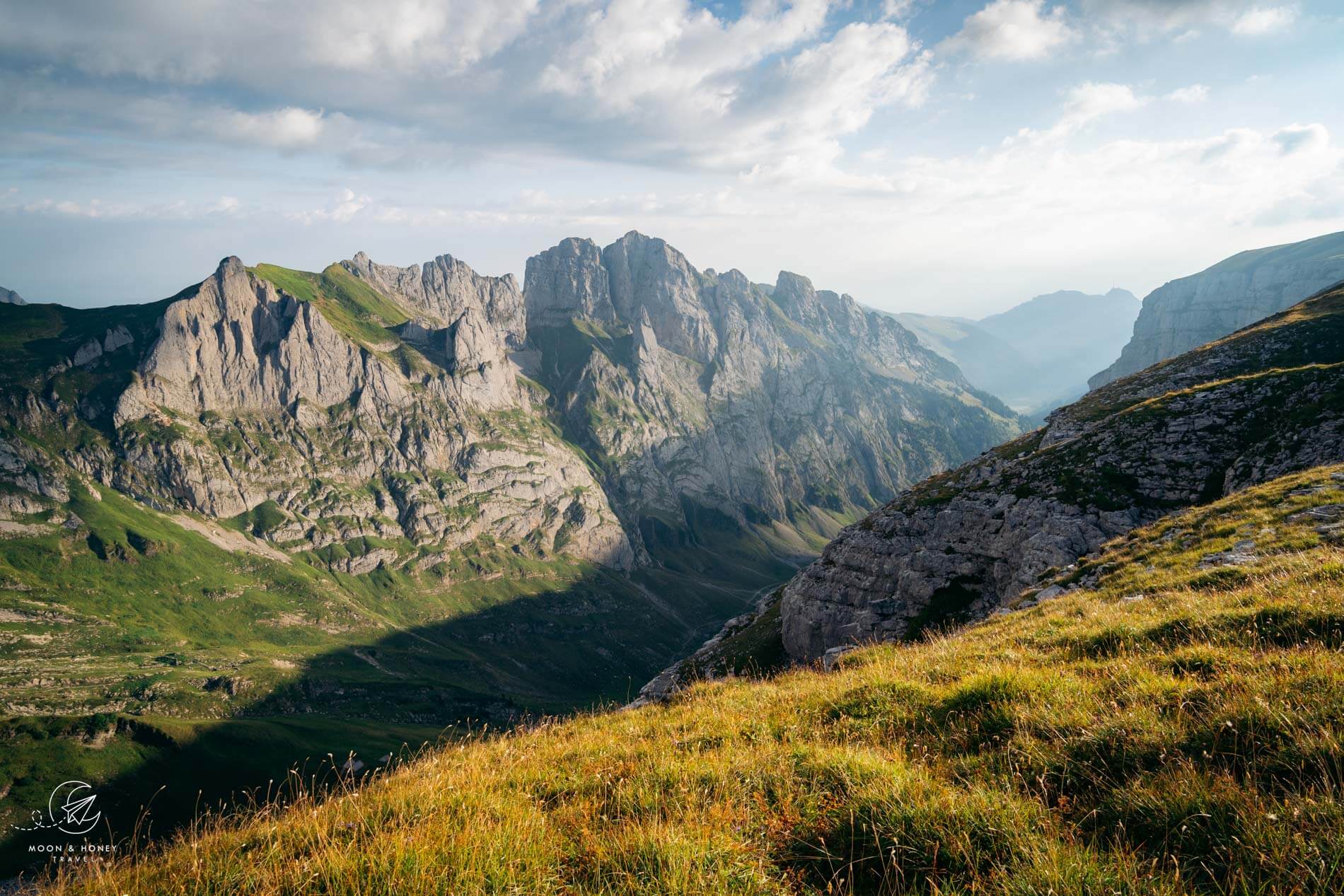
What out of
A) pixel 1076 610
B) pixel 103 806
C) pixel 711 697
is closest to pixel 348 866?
pixel 711 697

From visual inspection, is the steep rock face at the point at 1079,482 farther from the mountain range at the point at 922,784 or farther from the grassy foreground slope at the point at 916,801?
the grassy foreground slope at the point at 916,801

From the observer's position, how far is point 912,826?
5383mm

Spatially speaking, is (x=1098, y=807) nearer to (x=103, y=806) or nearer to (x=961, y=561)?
(x=961, y=561)

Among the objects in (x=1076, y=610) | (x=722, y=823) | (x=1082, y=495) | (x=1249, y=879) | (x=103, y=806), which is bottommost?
(x=103, y=806)

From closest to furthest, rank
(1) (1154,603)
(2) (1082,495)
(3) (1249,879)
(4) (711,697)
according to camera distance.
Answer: (3) (1249,879) < (4) (711,697) < (1) (1154,603) < (2) (1082,495)

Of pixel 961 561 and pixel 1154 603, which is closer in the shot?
pixel 1154 603

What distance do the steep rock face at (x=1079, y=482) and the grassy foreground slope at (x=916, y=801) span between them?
3159 cm

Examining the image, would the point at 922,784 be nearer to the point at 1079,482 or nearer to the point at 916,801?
the point at 916,801

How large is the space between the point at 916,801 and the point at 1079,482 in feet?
186

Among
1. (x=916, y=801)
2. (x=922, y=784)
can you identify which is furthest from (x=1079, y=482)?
(x=916, y=801)

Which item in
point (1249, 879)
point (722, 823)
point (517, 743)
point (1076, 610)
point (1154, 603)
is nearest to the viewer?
point (1249, 879)

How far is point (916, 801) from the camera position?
5.62 m

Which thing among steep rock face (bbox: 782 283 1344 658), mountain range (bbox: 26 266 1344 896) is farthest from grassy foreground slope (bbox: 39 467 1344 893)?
steep rock face (bbox: 782 283 1344 658)

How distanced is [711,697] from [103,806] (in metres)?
215
